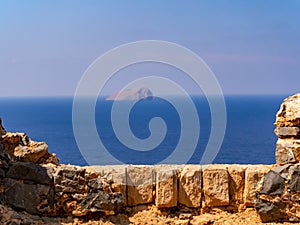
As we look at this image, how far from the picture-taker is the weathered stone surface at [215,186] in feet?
26.6

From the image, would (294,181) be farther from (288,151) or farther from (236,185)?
(236,185)

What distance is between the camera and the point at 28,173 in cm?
775

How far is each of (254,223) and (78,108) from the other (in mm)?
4351

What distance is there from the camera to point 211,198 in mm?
8125

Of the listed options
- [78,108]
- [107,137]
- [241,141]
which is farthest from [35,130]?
[78,108]

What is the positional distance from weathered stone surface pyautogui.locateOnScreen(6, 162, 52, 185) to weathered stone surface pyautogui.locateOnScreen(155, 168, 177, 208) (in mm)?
1967

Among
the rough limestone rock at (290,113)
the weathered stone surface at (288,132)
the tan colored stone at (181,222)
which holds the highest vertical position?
the rough limestone rock at (290,113)

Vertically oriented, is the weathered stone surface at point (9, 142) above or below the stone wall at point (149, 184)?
above

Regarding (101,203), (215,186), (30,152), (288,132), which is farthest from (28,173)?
(288,132)

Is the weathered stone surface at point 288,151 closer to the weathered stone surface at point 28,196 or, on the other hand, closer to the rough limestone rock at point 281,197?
the rough limestone rock at point 281,197

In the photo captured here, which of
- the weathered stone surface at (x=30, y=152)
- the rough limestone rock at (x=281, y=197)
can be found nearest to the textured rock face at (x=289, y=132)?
the rough limestone rock at (x=281, y=197)

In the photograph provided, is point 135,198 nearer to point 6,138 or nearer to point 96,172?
point 96,172

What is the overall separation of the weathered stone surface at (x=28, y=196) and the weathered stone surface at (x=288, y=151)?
13.9 ft

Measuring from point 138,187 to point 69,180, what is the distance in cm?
128
